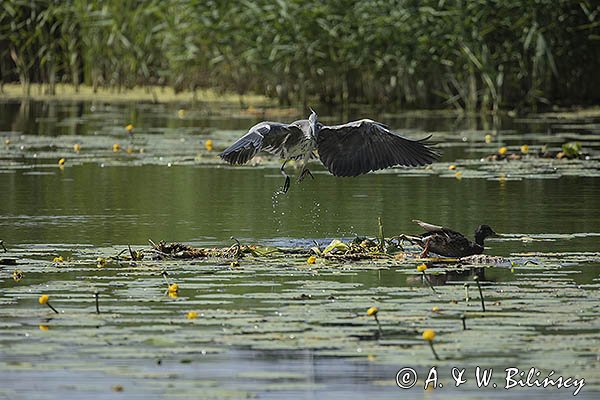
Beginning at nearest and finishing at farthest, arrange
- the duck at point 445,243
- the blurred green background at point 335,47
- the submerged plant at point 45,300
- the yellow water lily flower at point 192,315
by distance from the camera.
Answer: the submerged plant at point 45,300, the yellow water lily flower at point 192,315, the duck at point 445,243, the blurred green background at point 335,47

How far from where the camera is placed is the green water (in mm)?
5301

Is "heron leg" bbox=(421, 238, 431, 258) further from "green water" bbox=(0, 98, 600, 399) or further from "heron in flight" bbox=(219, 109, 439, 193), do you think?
"heron in flight" bbox=(219, 109, 439, 193)

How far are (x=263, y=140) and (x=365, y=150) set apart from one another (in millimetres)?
723

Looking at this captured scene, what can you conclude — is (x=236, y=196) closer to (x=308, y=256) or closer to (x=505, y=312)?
(x=308, y=256)

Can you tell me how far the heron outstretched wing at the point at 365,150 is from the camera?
9258 millimetres

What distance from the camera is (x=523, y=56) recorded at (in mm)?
18938

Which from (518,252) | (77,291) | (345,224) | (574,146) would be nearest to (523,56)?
(574,146)

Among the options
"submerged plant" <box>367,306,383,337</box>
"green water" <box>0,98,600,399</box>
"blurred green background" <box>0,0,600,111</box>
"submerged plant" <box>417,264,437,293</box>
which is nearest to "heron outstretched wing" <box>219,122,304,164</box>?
"green water" <box>0,98,600,399</box>

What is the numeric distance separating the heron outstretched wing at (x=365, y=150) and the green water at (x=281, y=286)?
0.41m

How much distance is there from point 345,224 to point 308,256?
63.5 inches

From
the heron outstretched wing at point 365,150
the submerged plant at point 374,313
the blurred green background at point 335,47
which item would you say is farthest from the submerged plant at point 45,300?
the blurred green background at point 335,47

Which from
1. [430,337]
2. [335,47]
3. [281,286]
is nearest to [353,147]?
[281,286]

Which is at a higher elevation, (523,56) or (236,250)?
(523,56)

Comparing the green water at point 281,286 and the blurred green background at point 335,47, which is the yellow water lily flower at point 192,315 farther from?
the blurred green background at point 335,47
